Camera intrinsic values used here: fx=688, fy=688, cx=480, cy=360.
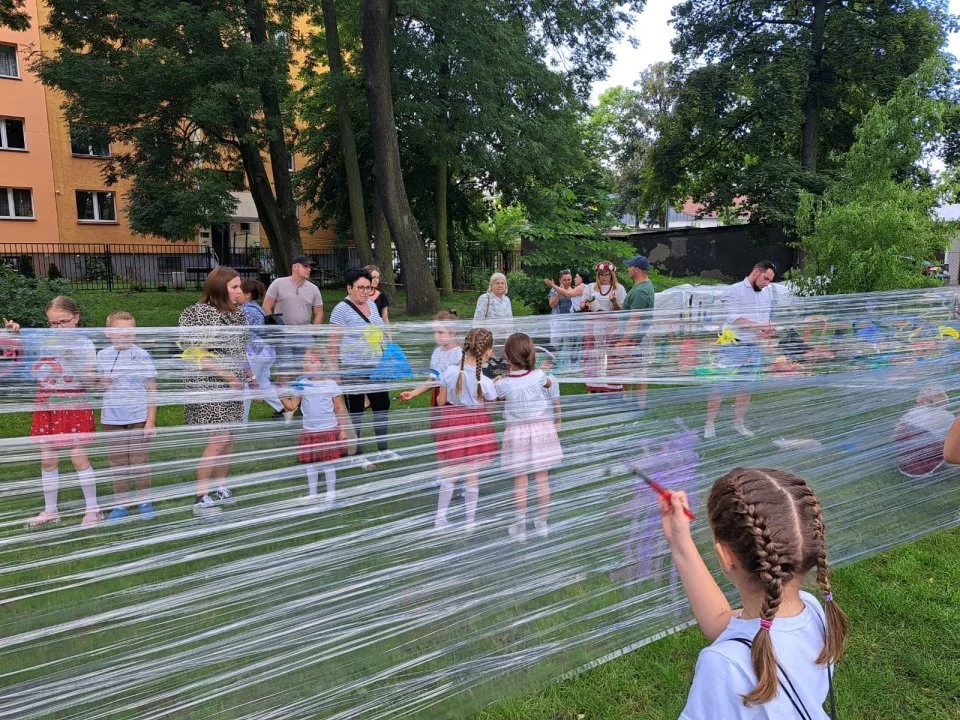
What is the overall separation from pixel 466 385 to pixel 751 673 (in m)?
1.95

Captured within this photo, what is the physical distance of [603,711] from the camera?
7.32 feet

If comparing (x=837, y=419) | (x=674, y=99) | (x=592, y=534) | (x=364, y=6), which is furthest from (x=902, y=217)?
(x=674, y=99)

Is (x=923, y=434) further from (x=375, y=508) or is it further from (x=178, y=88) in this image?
(x=178, y=88)

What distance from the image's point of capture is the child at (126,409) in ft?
6.24

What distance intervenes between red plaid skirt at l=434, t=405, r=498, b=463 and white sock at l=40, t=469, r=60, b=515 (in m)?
1.08

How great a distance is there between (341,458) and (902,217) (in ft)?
16.1

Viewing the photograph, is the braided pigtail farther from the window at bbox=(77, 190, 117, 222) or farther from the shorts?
the window at bbox=(77, 190, 117, 222)

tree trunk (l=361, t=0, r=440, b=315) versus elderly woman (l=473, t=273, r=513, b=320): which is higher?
tree trunk (l=361, t=0, r=440, b=315)

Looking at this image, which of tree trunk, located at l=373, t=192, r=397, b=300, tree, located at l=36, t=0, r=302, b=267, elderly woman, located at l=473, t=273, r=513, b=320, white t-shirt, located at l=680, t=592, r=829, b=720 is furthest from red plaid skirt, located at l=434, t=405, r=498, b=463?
tree, located at l=36, t=0, r=302, b=267

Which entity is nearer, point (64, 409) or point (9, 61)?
point (64, 409)

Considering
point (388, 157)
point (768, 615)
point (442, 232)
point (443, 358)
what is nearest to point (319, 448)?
point (443, 358)

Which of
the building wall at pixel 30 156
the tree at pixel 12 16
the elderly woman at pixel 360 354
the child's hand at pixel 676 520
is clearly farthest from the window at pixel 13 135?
the child's hand at pixel 676 520

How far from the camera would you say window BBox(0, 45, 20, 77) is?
1944 cm

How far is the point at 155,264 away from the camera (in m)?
21.2
